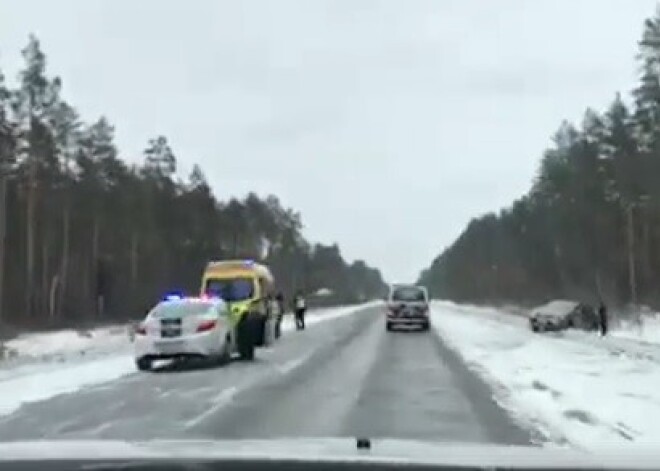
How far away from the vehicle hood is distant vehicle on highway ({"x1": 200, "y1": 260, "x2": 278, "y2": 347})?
31.7 m

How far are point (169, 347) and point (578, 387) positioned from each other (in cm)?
958

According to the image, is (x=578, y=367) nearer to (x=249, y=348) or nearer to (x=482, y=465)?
(x=249, y=348)

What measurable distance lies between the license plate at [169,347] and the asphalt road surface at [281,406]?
0.49m

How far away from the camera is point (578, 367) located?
3070 centimetres

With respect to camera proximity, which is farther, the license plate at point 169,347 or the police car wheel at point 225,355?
the police car wheel at point 225,355

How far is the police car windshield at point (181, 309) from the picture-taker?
99.3 ft

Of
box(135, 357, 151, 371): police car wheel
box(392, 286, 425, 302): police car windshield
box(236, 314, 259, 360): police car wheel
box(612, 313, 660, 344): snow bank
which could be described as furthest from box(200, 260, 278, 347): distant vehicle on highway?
box(392, 286, 425, 302): police car windshield

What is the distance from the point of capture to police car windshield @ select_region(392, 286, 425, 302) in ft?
209

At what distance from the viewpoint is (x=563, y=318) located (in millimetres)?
63562

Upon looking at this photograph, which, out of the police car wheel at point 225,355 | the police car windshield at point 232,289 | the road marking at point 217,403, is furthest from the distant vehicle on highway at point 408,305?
the road marking at point 217,403

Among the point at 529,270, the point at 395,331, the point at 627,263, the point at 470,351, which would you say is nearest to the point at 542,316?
the point at 395,331

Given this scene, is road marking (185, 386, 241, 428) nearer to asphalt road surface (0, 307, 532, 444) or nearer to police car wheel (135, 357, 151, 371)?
asphalt road surface (0, 307, 532, 444)

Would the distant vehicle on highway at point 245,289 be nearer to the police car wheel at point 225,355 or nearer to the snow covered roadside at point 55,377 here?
the snow covered roadside at point 55,377

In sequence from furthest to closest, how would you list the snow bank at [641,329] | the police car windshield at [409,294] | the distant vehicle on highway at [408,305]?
the distant vehicle on highway at [408,305] → the police car windshield at [409,294] → the snow bank at [641,329]
